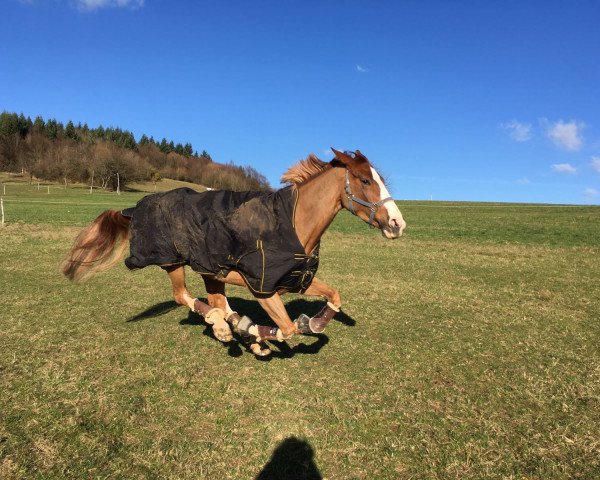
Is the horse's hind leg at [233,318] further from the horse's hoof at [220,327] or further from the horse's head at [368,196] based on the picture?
the horse's head at [368,196]

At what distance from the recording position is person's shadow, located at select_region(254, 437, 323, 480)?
3.56 m

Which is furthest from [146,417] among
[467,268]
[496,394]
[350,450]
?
[467,268]

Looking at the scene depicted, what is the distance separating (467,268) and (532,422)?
10402 millimetres

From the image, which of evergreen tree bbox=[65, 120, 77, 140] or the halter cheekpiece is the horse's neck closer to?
the halter cheekpiece

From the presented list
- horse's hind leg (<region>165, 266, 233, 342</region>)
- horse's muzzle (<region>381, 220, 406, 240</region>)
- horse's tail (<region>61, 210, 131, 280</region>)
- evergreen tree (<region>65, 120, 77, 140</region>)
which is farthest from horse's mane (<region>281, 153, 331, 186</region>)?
evergreen tree (<region>65, 120, 77, 140</region>)

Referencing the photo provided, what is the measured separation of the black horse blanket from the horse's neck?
0.11m

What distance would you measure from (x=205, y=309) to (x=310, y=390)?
5.65 ft

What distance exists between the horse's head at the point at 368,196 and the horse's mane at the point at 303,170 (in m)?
0.46

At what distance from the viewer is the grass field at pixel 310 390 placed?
12.2ft

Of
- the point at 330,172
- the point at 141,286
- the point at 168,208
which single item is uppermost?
the point at 330,172

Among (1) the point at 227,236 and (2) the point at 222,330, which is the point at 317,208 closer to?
(1) the point at 227,236

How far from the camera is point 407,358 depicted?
240 inches

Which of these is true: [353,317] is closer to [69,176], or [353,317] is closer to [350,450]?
[350,450]

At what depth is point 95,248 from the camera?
6422 mm
